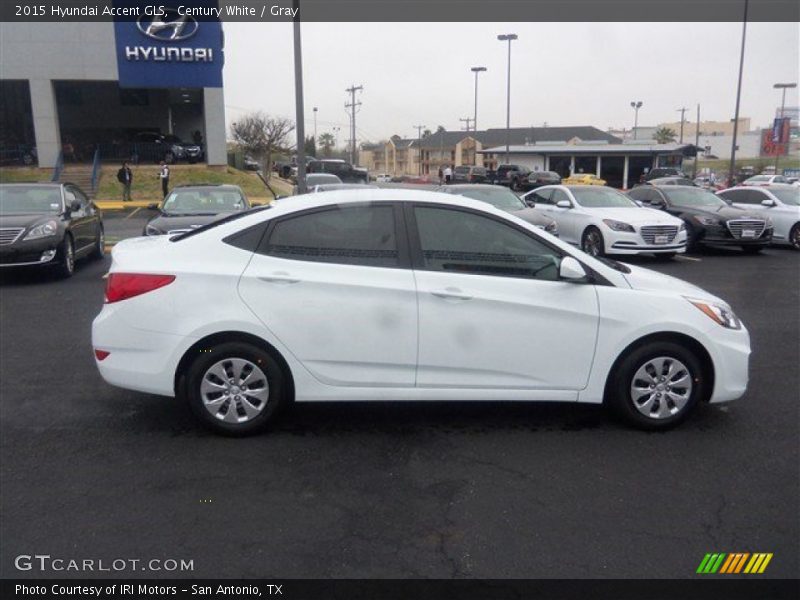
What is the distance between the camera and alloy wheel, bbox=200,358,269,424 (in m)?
4.48

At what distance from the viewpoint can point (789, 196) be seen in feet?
53.0

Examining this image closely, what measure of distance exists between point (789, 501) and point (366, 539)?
2.36 m

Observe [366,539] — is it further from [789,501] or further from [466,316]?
[789,501]

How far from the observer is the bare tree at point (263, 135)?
2270 inches

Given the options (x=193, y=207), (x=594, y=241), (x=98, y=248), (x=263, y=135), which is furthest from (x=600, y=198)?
(x=263, y=135)

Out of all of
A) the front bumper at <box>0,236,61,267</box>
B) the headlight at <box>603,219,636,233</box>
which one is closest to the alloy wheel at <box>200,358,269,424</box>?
the front bumper at <box>0,236,61,267</box>

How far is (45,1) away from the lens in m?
31.0

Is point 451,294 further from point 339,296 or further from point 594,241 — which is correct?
point 594,241

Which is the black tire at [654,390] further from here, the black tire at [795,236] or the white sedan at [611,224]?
the black tire at [795,236]

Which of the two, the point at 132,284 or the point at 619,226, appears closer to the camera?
the point at 132,284

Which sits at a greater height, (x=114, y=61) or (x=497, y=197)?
(x=114, y=61)

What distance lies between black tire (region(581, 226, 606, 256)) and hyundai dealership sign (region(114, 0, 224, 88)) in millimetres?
23468

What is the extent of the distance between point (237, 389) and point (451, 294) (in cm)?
152

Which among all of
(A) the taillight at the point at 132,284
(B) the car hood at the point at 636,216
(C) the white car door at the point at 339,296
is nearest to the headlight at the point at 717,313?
(C) the white car door at the point at 339,296
